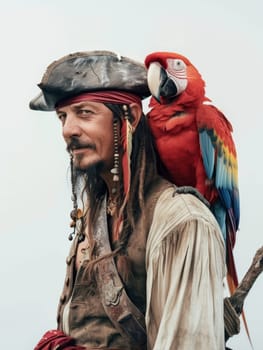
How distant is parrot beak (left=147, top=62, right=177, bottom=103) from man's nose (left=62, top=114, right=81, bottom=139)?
0.52 m

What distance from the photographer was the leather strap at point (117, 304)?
8969 millimetres

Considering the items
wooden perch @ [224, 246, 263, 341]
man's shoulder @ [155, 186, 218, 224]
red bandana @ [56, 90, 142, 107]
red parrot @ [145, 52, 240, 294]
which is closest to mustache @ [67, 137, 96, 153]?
red bandana @ [56, 90, 142, 107]

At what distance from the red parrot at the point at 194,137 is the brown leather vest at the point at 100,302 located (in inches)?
9.5

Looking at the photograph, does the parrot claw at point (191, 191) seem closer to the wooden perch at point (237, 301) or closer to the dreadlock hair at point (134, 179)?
the dreadlock hair at point (134, 179)

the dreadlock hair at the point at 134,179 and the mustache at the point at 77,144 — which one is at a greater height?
the mustache at the point at 77,144

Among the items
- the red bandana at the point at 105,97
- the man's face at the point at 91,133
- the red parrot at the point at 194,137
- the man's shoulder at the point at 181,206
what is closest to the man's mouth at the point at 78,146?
the man's face at the point at 91,133

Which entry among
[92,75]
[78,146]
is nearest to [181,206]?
[78,146]

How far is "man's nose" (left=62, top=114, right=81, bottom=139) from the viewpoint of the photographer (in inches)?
362

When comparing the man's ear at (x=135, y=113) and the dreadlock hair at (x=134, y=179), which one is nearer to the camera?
the dreadlock hair at (x=134, y=179)

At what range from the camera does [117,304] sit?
9.02 meters

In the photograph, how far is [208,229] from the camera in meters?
8.88

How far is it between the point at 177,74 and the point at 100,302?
4.98 feet

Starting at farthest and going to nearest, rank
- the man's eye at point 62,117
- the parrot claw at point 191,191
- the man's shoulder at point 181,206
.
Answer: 1. the man's eye at point 62,117
2. the parrot claw at point 191,191
3. the man's shoulder at point 181,206

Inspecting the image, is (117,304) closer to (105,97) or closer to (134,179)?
(134,179)
